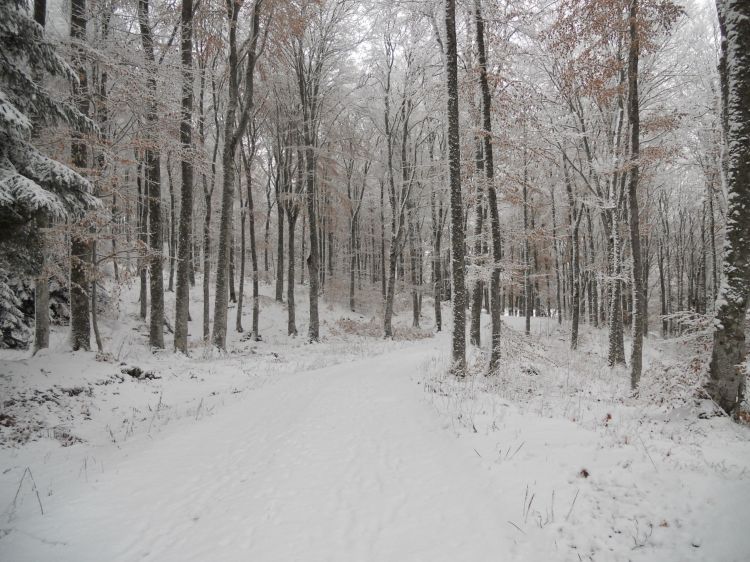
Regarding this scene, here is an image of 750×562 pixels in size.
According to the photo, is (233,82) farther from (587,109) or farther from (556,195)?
(556,195)

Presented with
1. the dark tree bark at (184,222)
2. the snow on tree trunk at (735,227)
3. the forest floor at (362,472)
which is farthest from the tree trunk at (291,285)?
the snow on tree trunk at (735,227)

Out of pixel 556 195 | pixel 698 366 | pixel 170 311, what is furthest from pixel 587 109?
pixel 170 311

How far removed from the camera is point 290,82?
19.1m

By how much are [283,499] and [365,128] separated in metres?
26.4

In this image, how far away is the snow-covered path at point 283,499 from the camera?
322 cm

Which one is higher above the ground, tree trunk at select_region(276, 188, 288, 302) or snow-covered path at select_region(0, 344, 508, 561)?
tree trunk at select_region(276, 188, 288, 302)

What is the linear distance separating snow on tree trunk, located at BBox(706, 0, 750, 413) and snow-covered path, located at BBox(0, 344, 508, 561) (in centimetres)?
363

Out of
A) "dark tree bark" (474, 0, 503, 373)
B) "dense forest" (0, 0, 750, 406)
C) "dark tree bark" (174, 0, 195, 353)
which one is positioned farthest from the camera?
"dark tree bark" (174, 0, 195, 353)

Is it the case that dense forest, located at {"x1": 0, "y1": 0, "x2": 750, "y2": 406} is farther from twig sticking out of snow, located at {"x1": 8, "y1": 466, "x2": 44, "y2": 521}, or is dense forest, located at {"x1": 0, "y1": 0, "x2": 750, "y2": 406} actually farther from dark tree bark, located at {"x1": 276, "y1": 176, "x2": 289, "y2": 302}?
twig sticking out of snow, located at {"x1": 8, "y1": 466, "x2": 44, "y2": 521}

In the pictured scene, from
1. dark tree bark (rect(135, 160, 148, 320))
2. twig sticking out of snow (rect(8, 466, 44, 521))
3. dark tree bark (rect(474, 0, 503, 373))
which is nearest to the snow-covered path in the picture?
twig sticking out of snow (rect(8, 466, 44, 521))

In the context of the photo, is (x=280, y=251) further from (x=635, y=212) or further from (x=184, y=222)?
(x=635, y=212)

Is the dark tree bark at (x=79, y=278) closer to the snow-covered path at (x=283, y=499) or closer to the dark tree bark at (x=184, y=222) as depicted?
the dark tree bark at (x=184, y=222)

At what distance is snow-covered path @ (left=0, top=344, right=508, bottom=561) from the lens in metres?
3.22

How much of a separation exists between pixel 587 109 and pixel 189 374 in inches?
703
